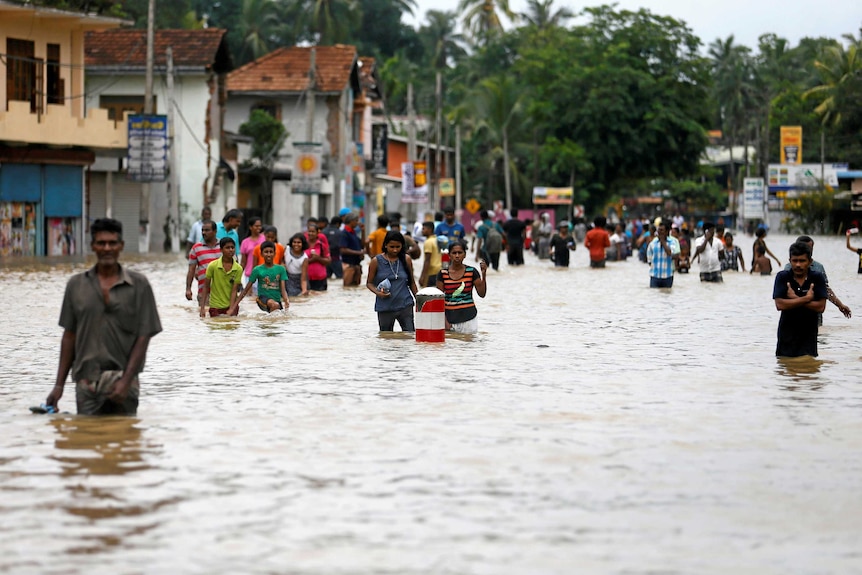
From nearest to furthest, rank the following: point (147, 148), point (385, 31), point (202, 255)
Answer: point (202, 255), point (147, 148), point (385, 31)

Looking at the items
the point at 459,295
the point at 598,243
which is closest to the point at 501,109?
the point at 598,243

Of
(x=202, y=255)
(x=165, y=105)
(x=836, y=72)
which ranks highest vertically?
(x=836, y=72)

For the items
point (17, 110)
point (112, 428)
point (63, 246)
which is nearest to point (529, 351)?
point (112, 428)

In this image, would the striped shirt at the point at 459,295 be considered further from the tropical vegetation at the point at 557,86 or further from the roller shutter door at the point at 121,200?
the tropical vegetation at the point at 557,86

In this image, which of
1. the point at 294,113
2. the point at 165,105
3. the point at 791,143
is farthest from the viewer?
the point at 791,143

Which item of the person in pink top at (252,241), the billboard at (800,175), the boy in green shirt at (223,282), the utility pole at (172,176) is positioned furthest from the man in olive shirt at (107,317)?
the billboard at (800,175)

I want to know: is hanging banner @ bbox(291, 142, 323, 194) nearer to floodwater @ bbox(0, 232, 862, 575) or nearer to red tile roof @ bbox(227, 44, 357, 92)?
red tile roof @ bbox(227, 44, 357, 92)

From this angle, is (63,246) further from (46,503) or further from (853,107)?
(853,107)

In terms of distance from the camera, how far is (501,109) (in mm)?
79688

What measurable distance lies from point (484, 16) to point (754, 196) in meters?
23.4

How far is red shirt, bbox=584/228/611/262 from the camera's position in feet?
127

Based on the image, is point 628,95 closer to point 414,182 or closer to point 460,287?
point 414,182

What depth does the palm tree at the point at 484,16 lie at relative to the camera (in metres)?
102

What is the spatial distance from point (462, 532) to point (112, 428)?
3.77m
